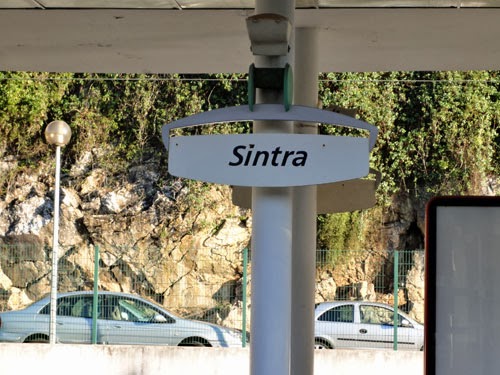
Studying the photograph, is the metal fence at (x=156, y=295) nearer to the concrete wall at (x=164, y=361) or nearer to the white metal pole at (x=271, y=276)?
the concrete wall at (x=164, y=361)

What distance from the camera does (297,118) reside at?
4.89m

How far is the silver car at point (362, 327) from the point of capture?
18141 mm

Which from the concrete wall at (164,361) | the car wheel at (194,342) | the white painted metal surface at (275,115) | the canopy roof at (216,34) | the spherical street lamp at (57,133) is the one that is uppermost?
the spherical street lamp at (57,133)

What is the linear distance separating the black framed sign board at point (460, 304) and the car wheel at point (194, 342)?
1544 centimetres

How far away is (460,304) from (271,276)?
2.12m

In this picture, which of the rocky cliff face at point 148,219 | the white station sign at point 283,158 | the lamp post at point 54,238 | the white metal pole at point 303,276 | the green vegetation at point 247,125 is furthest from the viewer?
the green vegetation at point 247,125

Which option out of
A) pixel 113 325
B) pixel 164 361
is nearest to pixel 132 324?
pixel 113 325

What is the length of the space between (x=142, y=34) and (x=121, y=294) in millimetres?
9724

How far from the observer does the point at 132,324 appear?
18.2 meters

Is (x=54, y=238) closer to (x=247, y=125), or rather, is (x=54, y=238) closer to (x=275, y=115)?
(x=247, y=125)

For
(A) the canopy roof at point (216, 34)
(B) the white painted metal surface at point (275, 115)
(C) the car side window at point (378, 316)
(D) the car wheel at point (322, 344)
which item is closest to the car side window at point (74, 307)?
(D) the car wheel at point (322, 344)

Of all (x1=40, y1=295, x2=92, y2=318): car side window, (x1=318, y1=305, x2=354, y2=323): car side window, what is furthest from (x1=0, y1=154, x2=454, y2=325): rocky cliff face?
(x1=40, y1=295, x2=92, y2=318): car side window

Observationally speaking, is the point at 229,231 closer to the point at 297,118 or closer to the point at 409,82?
the point at 409,82

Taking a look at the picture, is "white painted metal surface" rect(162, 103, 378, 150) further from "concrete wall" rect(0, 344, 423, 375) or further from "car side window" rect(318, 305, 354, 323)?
"car side window" rect(318, 305, 354, 323)
